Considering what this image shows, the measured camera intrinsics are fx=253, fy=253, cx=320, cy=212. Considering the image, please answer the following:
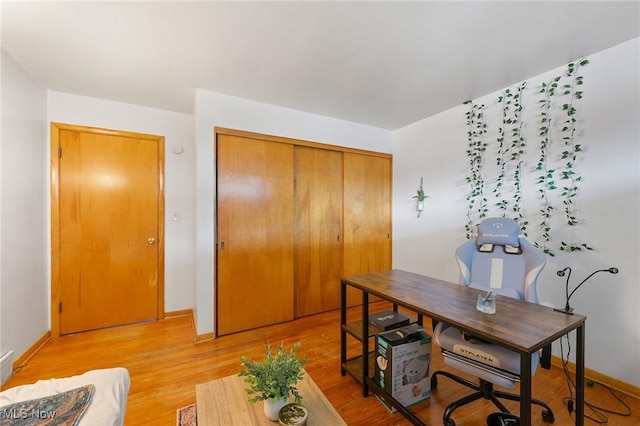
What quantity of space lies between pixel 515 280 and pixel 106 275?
151 inches

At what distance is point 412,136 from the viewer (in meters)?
3.51

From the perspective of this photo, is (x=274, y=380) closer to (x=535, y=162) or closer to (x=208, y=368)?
(x=208, y=368)

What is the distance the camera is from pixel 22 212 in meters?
2.15

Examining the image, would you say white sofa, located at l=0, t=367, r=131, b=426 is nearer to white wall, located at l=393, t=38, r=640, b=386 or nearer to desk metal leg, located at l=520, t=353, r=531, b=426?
desk metal leg, located at l=520, t=353, r=531, b=426

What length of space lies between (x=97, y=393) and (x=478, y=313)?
1787mm

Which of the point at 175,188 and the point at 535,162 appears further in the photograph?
the point at 175,188

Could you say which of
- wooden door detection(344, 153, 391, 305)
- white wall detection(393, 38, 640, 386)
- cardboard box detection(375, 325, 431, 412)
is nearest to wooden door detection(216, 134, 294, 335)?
wooden door detection(344, 153, 391, 305)

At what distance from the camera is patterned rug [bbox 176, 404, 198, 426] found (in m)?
1.55

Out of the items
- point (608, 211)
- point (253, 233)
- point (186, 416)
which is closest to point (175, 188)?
point (253, 233)

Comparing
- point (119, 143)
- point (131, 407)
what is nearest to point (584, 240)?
point (131, 407)

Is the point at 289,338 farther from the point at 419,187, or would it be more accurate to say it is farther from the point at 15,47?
the point at 15,47

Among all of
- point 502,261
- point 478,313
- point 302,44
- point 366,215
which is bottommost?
point 478,313

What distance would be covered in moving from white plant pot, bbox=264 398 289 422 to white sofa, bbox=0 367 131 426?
0.57 metres

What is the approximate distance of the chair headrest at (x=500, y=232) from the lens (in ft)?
5.84
